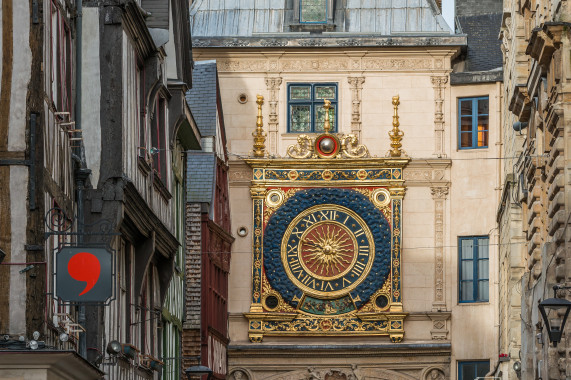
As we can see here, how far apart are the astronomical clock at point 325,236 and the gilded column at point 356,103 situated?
29 cm

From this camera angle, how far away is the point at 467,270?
38.9 m

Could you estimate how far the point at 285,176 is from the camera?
3931 cm

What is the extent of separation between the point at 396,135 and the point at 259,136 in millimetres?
3129

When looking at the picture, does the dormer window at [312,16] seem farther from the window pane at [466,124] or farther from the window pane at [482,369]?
the window pane at [482,369]

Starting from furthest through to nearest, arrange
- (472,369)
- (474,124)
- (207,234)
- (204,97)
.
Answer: (474,124)
(472,369)
(204,97)
(207,234)

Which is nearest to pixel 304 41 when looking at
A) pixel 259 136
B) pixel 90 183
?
pixel 259 136

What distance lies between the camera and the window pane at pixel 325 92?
39.8 meters

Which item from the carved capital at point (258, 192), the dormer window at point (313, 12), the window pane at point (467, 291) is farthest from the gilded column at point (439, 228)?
the dormer window at point (313, 12)

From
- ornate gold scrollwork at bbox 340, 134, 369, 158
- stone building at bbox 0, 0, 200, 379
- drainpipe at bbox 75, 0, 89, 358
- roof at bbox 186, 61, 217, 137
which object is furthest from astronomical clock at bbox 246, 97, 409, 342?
drainpipe at bbox 75, 0, 89, 358

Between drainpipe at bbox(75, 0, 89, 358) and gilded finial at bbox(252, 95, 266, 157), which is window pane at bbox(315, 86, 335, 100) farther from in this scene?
drainpipe at bbox(75, 0, 89, 358)

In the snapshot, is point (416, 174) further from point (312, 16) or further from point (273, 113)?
point (312, 16)

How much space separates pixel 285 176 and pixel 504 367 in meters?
7.72

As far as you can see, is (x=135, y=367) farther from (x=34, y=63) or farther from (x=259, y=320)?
(x=259, y=320)

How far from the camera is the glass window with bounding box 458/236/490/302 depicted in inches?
1528
